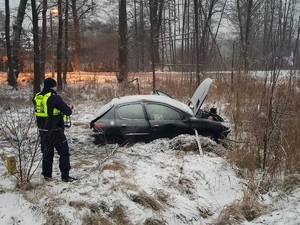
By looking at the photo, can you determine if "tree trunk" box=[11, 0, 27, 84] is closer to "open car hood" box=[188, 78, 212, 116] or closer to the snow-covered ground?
the snow-covered ground

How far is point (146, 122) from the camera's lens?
8.63 meters

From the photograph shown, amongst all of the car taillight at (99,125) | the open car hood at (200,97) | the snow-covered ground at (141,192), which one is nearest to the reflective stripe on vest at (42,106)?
the snow-covered ground at (141,192)

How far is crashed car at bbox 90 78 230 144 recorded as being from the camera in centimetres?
855

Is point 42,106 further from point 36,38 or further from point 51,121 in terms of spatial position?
point 36,38

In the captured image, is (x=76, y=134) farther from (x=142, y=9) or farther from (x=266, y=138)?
(x=142, y=9)

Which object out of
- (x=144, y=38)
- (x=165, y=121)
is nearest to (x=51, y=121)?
(x=165, y=121)

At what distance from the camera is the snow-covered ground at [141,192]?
208 inches

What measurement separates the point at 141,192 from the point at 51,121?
185 centimetres

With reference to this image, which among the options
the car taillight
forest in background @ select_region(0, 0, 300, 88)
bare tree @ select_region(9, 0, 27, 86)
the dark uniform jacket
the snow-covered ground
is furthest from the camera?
bare tree @ select_region(9, 0, 27, 86)

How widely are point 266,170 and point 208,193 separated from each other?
1408mm

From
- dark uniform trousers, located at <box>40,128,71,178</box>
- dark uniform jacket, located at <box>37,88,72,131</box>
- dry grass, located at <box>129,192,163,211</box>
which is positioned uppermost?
dark uniform jacket, located at <box>37,88,72,131</box>

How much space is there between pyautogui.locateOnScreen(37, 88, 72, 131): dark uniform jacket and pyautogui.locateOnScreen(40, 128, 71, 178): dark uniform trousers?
3.4 inches

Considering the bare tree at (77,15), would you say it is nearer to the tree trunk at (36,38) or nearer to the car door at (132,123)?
the tree trunk at (36,38)

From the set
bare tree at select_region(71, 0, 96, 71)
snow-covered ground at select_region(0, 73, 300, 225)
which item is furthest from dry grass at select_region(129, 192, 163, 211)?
bare tree at select_region(71, 0, 96, 71)
